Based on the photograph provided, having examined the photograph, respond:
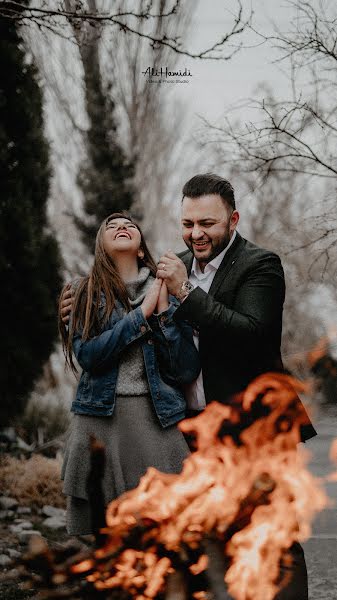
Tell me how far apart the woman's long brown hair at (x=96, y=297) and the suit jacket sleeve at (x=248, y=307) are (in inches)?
14.0

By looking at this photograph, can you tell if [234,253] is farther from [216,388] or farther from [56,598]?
[56,598]

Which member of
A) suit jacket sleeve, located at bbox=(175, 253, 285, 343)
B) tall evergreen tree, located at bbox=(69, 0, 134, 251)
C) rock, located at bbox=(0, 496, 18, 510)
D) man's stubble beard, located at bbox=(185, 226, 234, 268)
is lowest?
rock, located at bbox=(0, 496, 18, 510)

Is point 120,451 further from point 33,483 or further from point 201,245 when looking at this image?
point 33,483

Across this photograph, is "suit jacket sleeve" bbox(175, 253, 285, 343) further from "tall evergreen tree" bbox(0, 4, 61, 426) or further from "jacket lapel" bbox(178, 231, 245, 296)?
"tall evergreen tree" bbox(0, 4, 61, 426)

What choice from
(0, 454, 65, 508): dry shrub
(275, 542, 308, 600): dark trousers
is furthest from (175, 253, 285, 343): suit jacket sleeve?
(0, 454, 65, 508): dry shrub

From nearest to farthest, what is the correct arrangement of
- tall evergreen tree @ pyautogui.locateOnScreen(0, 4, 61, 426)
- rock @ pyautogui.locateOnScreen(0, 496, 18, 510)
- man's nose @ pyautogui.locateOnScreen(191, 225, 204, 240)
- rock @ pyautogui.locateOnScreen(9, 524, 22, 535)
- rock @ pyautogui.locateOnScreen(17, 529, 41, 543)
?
man's nose @ pyautogui.locateOnScreen(191, 225, 204, 240) → rock @ pyautogui.locateOnScreen(17, 529, 41, 543) → rock @ pyautogui.locateOnScreen(9, 524, 22, 535) → rock @ pyautogui.locateOnScreen(0, 496, 18, 510) → tall evergreen tree @ pyautogui.locateOnScreen(0, 4, 61, 426)

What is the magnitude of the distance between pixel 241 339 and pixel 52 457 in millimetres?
5620

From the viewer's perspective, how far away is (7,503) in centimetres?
606

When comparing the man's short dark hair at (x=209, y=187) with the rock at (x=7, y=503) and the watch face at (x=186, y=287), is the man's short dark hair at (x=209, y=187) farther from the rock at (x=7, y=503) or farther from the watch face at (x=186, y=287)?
the rock at (x=7, y=503)

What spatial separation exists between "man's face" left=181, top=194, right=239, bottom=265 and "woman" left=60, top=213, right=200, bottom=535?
28 centimetres

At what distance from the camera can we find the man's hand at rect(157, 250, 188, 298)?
299 centimetres

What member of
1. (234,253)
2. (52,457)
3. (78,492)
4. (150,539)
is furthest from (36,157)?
(150,539)

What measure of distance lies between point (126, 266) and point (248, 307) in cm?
70

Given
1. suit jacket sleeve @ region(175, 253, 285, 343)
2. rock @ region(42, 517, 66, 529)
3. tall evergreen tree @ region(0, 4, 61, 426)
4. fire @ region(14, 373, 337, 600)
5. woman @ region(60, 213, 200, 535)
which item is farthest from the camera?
tall evergreen tree @ region(0, 4, 61, 426)
